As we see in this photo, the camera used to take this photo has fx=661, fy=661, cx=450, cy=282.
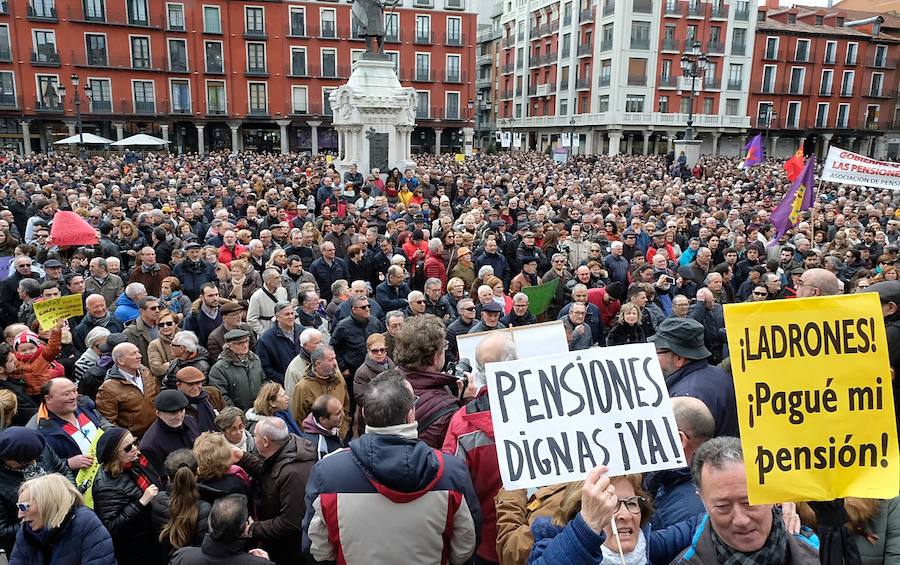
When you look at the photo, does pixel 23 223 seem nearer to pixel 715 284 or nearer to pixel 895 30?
pixel 715 284

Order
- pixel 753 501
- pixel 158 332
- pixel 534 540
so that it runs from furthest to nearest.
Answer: pixel 158 332
pixel 534 540
pixel 753 501

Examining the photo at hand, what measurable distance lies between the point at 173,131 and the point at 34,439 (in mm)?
48739

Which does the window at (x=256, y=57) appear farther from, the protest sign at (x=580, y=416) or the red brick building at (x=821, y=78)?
the protest sign at (x=580, y=416)

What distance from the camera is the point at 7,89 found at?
4131 cm

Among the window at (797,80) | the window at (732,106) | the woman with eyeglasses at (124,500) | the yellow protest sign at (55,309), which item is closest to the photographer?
the woman with eyeglasses at (124,500)

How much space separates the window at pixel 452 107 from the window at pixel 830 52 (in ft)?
100.0

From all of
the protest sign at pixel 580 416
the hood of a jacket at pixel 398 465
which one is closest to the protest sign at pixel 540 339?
the protest sign at pixel 580 416

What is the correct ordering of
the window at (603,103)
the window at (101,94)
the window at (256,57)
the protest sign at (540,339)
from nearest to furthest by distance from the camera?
1. the protest sign at (540,339)
2. the window at (101,94)
3. the window at (256,57)
4. the window at (603,103)

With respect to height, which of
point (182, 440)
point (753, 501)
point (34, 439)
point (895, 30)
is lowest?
point (182, 440)

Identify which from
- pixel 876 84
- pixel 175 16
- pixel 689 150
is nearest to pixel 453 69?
pixel 175 16

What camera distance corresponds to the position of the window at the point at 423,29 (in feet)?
160

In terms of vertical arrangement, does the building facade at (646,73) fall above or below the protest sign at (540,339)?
above

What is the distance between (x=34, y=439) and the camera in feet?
11.4

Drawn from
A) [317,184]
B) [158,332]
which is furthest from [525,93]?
[158,332]
